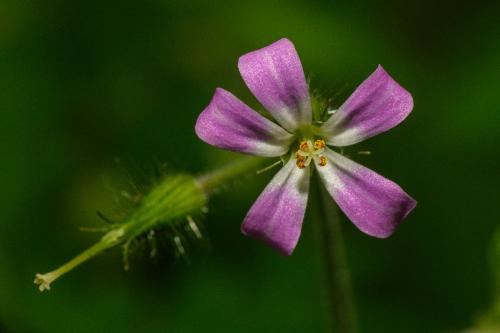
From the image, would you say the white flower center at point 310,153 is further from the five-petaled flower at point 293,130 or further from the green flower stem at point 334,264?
the green flower stem at point 334,264

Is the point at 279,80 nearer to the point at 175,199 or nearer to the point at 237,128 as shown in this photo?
the point at 237,128

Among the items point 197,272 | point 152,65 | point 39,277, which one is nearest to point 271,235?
point 39,277

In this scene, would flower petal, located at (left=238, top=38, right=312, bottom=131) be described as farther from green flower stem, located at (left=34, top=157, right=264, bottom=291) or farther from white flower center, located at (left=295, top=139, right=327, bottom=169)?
green flower stem, located at (left=34, top=157, right=264, bottom=291)

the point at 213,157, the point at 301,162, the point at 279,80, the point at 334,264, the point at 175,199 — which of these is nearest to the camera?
the point at 279,80

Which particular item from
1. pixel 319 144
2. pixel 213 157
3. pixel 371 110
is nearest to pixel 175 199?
pixel 319 144

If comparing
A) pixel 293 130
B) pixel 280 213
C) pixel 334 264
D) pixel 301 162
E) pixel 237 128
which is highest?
pixel 237 128

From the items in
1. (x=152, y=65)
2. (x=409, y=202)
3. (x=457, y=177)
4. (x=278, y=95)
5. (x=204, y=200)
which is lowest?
(x=457, y=177)

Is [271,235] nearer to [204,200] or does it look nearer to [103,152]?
[204,200]
